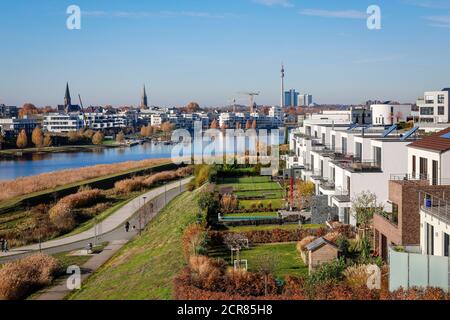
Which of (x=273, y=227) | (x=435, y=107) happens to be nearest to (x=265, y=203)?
(x=273, y=227)

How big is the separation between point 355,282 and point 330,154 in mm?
8842

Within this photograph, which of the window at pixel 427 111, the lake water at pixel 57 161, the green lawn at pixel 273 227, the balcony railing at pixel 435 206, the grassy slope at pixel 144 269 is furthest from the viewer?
the lake water at pixel 57 161

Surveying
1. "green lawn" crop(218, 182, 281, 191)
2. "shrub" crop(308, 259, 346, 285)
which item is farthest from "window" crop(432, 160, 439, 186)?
"green lawn" crop(218, 182, 281, 191)

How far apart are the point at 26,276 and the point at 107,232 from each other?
489 centimetres

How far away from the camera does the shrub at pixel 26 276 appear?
361 inches

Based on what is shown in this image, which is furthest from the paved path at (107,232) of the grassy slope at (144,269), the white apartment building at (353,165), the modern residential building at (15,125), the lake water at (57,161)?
the modern residential building at (15,125)

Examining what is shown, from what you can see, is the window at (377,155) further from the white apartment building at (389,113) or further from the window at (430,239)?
the white apartment building at (389,113)

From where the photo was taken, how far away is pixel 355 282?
7.25m

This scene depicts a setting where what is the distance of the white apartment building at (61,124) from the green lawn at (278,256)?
63.2 metres

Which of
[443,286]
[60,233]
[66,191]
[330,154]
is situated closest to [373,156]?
[330,154]

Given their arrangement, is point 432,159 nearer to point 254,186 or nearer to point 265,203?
point 265,203

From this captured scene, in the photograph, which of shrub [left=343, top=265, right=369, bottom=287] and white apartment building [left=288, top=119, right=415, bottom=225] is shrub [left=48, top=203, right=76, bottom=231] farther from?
shrub [left=343, top=265, right=369, bottom=287]

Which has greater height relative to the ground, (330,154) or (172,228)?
(330,154)
